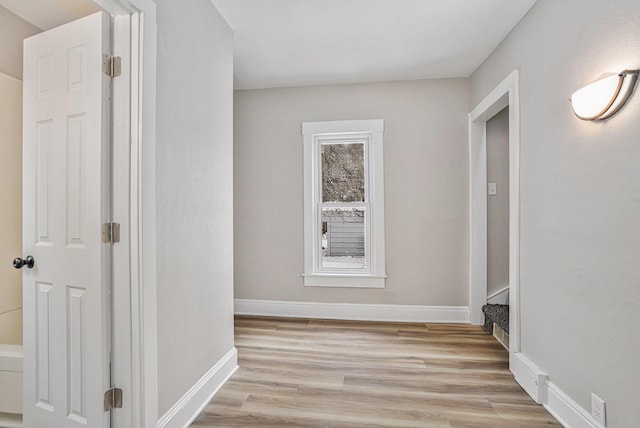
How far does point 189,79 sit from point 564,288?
2.48 metres

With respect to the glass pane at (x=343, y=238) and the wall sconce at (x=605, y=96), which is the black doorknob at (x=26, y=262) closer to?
the glass pane at (x=343, y=238)

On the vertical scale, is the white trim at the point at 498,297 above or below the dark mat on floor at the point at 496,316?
above

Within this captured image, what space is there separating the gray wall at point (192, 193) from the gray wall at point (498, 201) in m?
2.62

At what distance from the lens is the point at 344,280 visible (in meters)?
3.82

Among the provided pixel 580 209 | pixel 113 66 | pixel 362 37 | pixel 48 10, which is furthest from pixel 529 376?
pixel 48 10

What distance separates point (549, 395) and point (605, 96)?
1717mm

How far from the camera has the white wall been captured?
7.57ft

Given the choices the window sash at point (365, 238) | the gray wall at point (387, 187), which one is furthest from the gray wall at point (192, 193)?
the window sash at point (365, 238)

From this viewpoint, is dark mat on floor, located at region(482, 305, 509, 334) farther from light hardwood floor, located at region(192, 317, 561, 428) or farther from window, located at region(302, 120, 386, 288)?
window, located at region(302, 120, 386, 288)

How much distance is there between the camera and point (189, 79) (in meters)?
2.03

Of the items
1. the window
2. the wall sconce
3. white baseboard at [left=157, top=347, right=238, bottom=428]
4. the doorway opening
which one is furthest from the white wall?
the wall sconce

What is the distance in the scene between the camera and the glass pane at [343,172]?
3902 mm

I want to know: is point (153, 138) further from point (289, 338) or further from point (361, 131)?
point (361, 131)

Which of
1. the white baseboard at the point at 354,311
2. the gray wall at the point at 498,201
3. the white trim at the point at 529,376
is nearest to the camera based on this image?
the white trim at the point at 529,376
